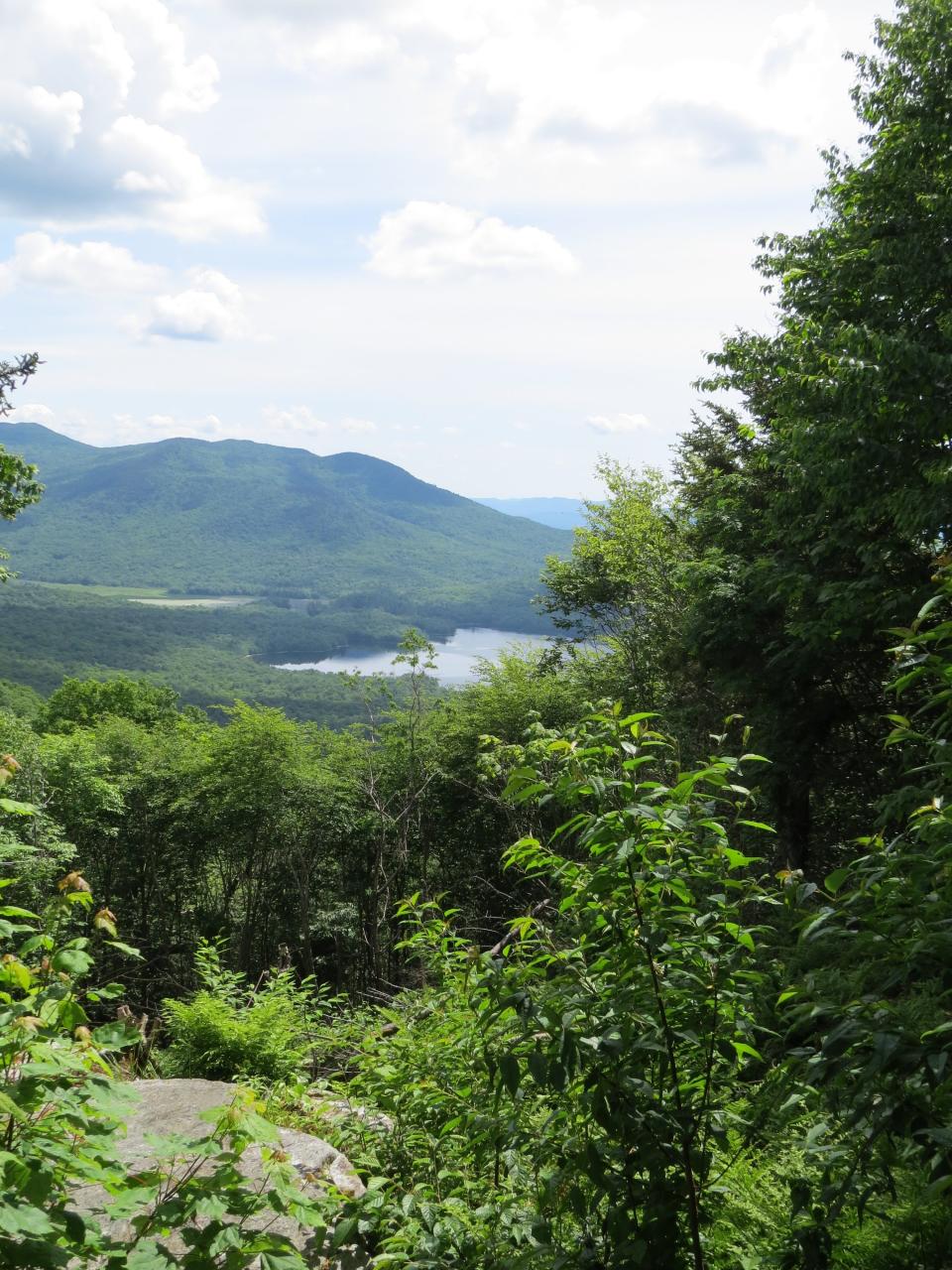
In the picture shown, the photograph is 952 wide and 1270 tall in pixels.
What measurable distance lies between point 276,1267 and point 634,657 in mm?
16742

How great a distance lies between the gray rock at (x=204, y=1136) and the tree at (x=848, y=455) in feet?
17.7

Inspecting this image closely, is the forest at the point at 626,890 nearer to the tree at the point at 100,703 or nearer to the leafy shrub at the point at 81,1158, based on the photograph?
the leafy shrub at the point at 81,1158

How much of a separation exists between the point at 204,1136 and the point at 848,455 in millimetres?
8070

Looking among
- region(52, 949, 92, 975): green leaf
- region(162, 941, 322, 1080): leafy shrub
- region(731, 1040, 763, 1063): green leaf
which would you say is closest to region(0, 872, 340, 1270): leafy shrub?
region(52, 949, 92, 975): green leaf

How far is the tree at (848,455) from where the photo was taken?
8227 millimetres

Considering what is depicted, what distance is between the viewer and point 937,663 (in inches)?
83.4

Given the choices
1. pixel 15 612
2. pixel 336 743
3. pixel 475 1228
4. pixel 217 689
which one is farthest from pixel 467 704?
pixel 15 612

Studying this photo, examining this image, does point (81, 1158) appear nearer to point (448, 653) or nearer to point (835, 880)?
point (835, 880)

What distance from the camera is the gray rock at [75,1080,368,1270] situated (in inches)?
127

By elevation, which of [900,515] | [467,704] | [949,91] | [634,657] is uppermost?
[949,91]

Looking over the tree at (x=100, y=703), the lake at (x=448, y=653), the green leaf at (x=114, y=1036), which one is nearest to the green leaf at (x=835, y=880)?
the green leaf at (x=114, y=1036)

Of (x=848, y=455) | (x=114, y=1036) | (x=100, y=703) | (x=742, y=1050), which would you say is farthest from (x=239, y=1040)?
(x=100, y=703)

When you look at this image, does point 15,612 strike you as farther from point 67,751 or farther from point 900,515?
point 900,515

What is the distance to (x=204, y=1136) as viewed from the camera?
3.57 metres
